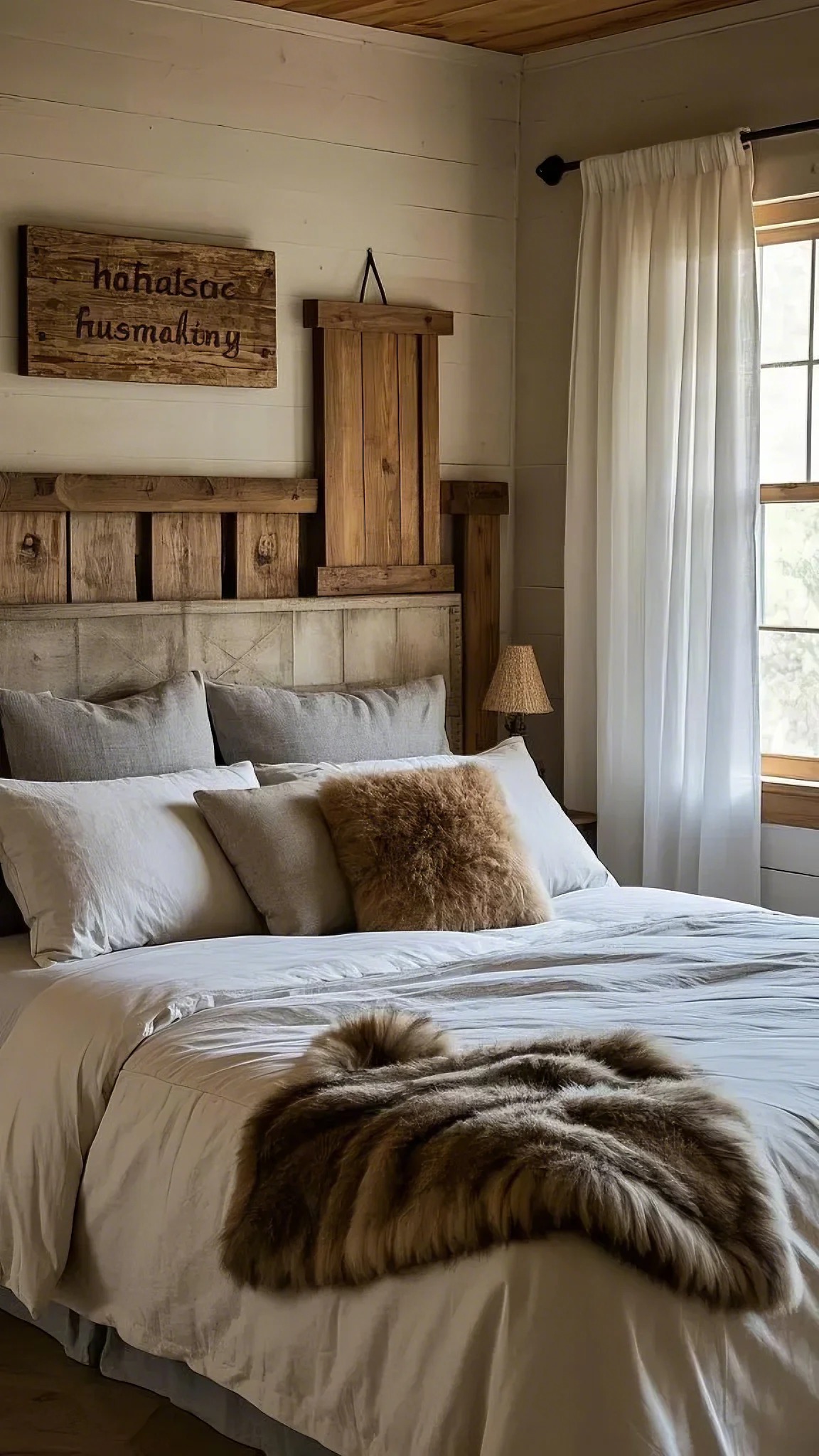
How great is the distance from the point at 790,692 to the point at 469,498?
1088mm

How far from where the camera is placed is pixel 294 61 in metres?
4.25

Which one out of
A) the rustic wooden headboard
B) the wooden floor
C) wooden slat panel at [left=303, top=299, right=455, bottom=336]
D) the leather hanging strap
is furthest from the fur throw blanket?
the leather hanging strap

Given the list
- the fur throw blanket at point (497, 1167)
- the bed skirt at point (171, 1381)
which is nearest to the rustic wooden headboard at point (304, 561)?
the bed skirt at point (171, 1381)

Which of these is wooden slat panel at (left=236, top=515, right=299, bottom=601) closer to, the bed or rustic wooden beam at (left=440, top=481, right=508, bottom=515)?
the bed

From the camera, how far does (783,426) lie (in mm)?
4348

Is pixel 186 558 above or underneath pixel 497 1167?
above

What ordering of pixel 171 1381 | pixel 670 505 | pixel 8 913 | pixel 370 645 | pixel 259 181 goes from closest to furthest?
pixel 171 1381 < pixel 8 913 < pixel 259 181 < pixel 670 505 < pixel 370 645

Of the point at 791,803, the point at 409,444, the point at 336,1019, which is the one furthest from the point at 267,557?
the point at 336,1019

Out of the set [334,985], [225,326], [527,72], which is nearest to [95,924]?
[334,985]

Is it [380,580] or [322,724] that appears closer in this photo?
[322,724]

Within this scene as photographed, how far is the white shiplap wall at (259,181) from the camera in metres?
3.81

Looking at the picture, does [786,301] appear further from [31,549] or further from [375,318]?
[31,549]

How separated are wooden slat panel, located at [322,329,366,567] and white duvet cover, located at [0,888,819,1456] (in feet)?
4.41

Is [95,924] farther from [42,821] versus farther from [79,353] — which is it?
[79,353]
